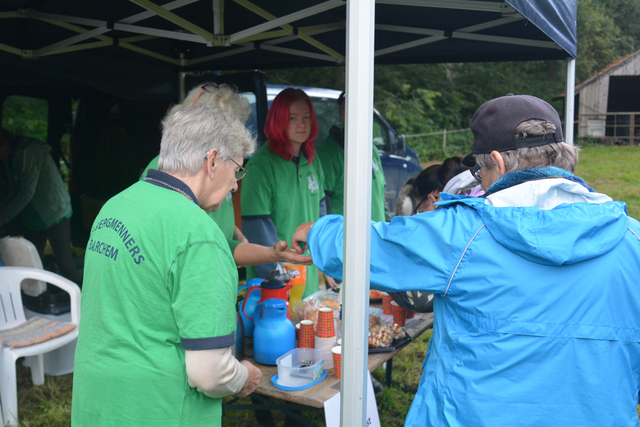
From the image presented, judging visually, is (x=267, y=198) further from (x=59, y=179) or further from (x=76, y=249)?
(x=76, y=249)

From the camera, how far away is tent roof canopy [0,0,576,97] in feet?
9.50

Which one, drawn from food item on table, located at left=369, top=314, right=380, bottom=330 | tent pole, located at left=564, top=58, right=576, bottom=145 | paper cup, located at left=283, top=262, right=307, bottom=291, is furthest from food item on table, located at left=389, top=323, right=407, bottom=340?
tent pole, located at left=564, top=58, right=576, bottom=145

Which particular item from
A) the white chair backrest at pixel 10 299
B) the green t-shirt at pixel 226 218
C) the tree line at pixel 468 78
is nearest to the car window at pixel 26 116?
the white chair backrest at pixel 10 299

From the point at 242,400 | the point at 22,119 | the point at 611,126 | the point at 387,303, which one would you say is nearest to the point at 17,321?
the point at 242,400

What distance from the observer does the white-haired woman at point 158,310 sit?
126 centimetres

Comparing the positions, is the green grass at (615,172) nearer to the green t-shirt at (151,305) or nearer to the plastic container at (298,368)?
the plastic container at (298,368)

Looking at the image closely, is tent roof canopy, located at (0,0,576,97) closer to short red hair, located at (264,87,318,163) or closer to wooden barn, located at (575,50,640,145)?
short red hair, located at (264,87,318,163)

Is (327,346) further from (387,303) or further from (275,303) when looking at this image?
(387,303)

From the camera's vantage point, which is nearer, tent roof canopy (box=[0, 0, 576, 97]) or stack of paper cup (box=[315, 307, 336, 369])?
stack of paper cup (box=[315, 307, 336, 369])

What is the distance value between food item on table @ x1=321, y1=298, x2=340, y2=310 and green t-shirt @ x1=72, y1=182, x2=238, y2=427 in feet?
3.28

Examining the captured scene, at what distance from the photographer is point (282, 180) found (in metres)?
3.02

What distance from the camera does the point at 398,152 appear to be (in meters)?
7.34

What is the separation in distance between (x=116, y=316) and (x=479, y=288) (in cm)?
89

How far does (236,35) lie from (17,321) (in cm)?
229
